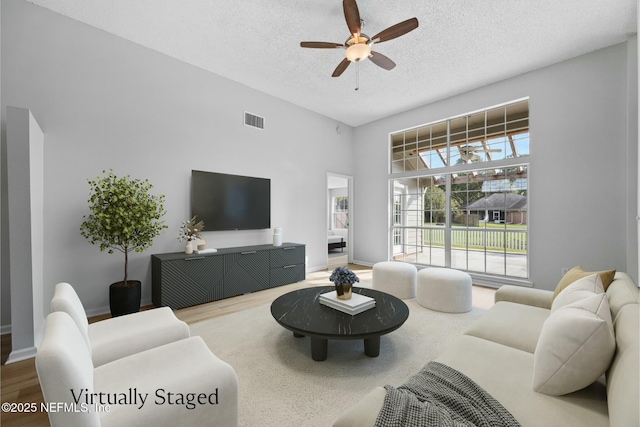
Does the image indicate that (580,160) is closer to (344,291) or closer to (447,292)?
(447,292)

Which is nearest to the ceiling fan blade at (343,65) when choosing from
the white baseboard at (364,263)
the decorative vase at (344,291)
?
the decorative vase at (344,291)

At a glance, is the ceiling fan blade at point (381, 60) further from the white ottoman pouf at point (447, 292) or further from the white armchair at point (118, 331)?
the white armchair at point (118, 331)

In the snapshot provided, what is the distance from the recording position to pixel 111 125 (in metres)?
3.20

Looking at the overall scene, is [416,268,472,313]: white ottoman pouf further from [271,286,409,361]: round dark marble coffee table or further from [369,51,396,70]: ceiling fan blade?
[369,51,396,70]: ceiling fan blade

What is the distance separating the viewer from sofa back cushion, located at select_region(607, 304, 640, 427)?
0.75 metres

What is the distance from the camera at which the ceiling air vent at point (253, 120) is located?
4457 millimetres

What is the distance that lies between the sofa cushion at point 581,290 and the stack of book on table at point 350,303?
4.13 ft

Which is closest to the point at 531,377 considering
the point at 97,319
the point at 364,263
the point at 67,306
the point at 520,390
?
the point at 520,390

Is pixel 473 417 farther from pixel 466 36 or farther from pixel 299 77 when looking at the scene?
pixel 299 77

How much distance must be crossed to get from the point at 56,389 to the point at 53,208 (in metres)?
2.90

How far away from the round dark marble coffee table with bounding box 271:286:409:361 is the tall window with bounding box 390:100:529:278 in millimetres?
2916

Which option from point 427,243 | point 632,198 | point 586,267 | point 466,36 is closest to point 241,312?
point 427,243

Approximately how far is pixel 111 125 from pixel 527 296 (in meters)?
4.77

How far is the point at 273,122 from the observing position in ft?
15.8
